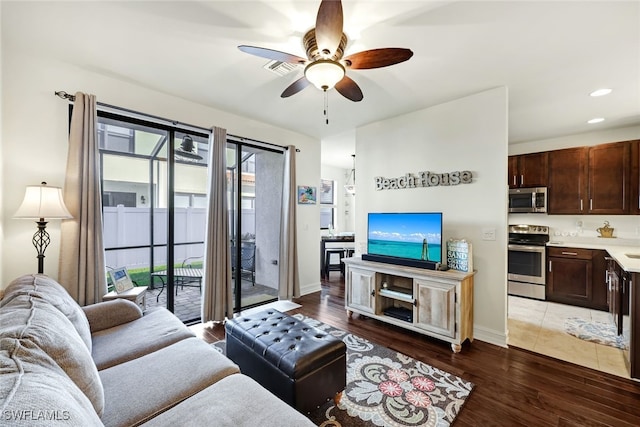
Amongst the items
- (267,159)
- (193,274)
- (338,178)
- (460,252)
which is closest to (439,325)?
(460,252)

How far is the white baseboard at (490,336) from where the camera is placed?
2.76m

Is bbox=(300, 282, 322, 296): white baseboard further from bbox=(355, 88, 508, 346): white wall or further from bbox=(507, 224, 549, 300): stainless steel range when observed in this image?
bbox=(507, 224, 549, 300): stainless steel range

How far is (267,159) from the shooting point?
4.47m

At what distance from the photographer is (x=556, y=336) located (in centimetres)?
297

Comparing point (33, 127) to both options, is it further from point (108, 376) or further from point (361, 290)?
point (361, 290)

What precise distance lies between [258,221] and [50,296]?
118 inches

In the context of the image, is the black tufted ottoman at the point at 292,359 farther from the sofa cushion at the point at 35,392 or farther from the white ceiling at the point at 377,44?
the white ceiling at the point at 377,44

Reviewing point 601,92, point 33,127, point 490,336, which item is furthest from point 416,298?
point 33,127

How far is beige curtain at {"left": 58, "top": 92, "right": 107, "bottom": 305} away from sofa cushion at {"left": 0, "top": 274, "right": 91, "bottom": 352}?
0.58 m

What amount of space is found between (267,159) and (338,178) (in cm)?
335

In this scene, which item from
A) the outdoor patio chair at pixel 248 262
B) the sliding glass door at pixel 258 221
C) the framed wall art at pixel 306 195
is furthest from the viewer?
the framed wall art at pixel 306 195

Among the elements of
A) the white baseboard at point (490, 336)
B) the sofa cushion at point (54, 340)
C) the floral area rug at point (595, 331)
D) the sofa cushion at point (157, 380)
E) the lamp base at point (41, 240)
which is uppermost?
the lamp base at point (41, 240)

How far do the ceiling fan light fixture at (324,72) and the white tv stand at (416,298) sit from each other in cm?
214

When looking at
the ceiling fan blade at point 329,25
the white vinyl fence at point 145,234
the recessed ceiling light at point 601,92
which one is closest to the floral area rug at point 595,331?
the recessed ceiling light at point 601,92
